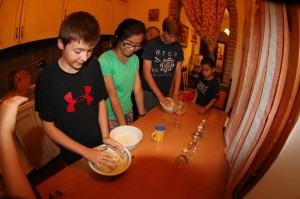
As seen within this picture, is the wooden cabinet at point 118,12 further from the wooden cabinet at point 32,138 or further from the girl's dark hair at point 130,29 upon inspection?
the girl's dark hair at point 130,29

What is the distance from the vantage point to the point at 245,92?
1.06m

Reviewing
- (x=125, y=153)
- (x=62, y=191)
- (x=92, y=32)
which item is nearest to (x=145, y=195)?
(x=125, y=153)

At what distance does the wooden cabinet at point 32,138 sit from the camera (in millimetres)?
1969

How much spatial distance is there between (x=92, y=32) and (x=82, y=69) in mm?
237

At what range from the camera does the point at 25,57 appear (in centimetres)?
239

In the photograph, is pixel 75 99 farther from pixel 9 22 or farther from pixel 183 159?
pixel 9 22

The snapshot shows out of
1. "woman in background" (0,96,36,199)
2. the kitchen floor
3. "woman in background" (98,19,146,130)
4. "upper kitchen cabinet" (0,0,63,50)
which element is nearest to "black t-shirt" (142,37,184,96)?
"woman in background" (98,19,146,130)

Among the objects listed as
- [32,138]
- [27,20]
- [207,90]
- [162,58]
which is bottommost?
[32,138]

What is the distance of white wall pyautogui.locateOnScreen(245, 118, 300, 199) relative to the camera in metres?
0.62

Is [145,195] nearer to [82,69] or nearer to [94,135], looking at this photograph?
[94,135]

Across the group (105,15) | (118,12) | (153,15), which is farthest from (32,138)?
(153,15)

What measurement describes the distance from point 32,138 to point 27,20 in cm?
126

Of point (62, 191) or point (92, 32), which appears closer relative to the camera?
point (62, 191)

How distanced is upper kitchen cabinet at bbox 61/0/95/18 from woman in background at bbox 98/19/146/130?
1.50m
